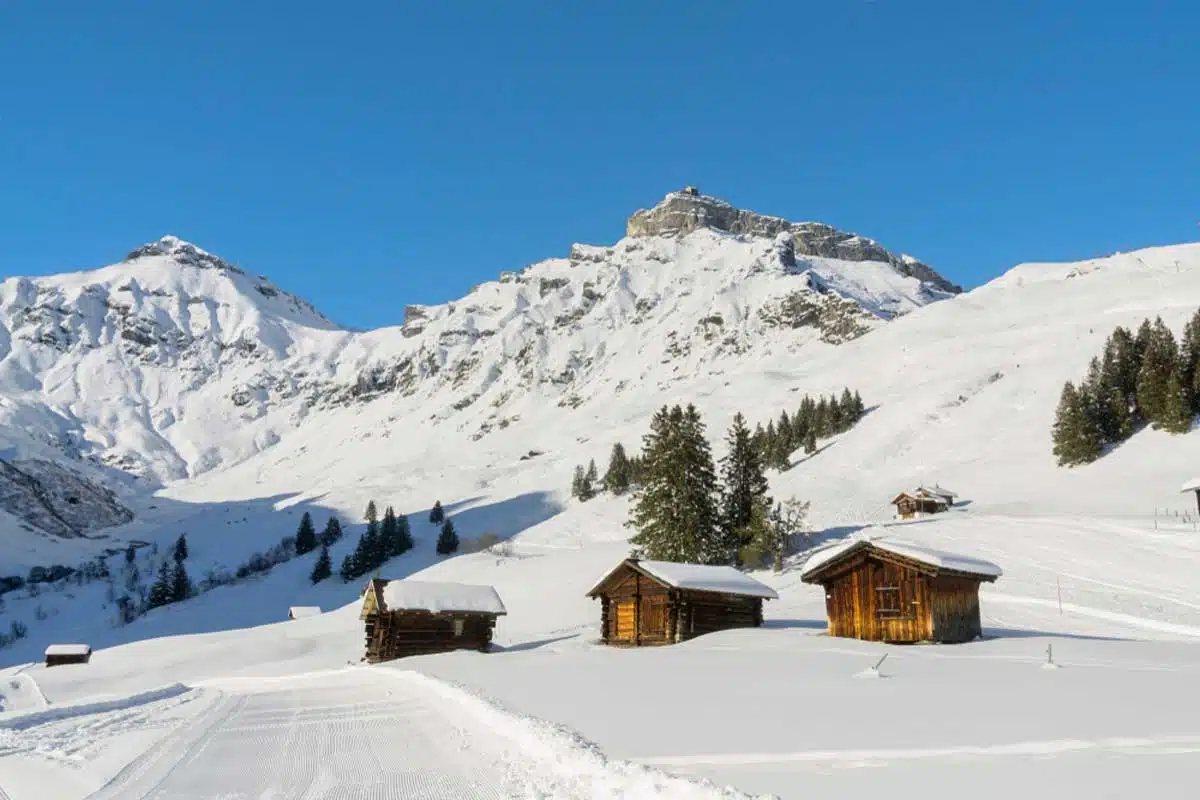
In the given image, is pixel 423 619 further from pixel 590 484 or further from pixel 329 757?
pixel 590 484

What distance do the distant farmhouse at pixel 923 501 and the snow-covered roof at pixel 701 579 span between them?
1236 inches

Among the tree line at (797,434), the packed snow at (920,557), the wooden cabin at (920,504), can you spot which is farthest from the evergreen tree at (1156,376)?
the packed snow at (920,557)

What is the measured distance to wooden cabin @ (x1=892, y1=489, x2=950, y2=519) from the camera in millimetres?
64188

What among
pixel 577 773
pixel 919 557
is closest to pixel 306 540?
pixel 919 557

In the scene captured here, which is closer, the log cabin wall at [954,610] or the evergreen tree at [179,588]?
the log cabin wall at [954,610]

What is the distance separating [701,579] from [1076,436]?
48.3 meters

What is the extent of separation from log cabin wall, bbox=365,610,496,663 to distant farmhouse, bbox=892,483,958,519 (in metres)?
34.3

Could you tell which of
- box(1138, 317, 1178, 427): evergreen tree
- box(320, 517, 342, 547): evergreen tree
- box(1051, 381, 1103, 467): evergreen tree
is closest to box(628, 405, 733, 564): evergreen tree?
box(1051, 381, 1103, 467): evergreen tree

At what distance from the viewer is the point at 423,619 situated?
42812 mm

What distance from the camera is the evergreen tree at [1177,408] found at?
67.2m

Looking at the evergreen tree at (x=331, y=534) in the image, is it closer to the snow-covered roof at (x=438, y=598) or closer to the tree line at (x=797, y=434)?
the tree line at (x=797, y=434)

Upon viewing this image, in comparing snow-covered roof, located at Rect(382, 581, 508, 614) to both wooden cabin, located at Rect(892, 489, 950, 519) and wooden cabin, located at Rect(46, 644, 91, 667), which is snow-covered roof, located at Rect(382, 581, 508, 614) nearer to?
wooden cabin, located at Rect(46, 644, 91, 667)

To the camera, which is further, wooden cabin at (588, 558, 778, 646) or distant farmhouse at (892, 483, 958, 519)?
distant farmhouse at (892, 483, 958, 519)

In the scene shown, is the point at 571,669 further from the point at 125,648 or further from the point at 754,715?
the point at 125,648
